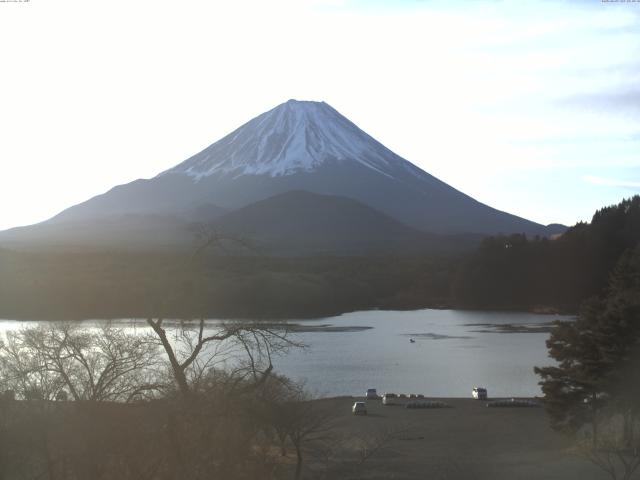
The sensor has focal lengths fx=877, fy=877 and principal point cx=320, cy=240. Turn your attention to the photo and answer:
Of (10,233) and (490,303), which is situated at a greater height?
(10,233)

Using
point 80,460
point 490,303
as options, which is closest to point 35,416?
point 80,460

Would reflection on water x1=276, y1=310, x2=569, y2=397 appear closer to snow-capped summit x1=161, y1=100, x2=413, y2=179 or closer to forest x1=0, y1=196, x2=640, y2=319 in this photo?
forest x1=0, y1=196, x2=640, y2=319

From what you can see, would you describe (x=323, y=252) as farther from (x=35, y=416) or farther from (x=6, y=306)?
(x=35, y=416)

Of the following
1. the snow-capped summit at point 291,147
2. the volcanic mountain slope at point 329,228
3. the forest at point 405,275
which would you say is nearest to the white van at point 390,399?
the forest at point 405,275

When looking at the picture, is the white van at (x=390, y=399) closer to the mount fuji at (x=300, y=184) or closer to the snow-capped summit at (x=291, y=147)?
the mount fuji at (x=300, y=184)

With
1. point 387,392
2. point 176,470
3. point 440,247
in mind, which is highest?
point 440,247

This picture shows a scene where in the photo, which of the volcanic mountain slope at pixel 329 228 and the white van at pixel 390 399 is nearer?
the white van at pixel 390 399

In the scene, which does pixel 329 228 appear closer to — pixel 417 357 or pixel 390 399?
pixel 417 357
